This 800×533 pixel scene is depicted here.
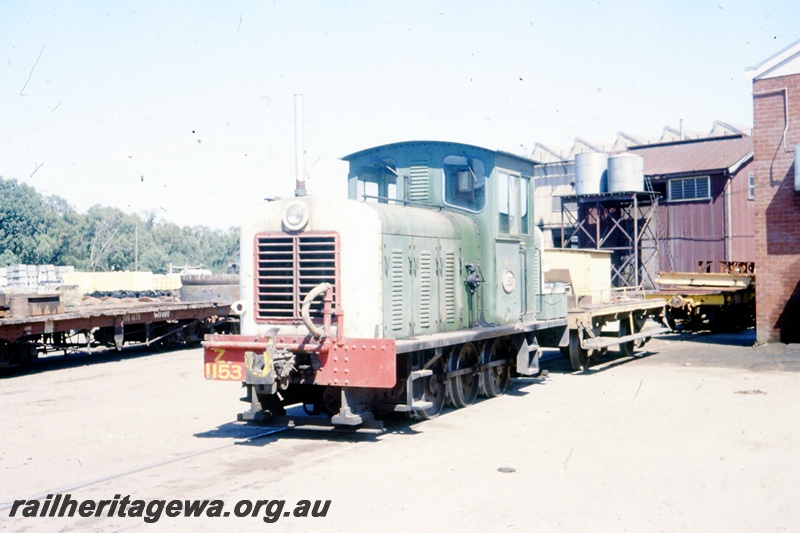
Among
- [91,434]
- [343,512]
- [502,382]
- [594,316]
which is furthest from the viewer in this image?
[594,316]

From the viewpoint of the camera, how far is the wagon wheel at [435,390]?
9586 millimetres

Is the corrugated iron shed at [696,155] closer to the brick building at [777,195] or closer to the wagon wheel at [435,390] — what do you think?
the brick building at [777,195]

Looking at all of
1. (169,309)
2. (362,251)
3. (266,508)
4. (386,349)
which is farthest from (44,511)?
(169,309)

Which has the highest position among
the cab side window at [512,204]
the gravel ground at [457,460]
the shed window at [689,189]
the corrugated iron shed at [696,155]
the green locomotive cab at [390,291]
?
the corrugated iron shed at [696,155]

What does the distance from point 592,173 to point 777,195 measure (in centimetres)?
1647

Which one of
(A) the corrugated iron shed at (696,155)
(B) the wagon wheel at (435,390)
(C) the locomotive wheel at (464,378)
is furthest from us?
(A) the corrugated iron shed at (696,155)

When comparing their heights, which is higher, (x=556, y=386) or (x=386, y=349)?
(x=386, y=349)

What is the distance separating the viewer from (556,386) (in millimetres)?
12656

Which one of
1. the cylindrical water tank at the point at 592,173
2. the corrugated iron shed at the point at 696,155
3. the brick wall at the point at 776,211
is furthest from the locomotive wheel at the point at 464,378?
the corrugated iron shed at the point at 696,155

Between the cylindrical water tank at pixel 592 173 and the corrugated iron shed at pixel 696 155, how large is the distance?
9.06ft

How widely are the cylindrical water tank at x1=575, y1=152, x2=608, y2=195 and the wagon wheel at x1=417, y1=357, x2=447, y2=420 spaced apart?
25933 mm

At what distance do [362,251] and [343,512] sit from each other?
10.8 ft

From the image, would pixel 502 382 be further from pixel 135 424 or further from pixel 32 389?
pixel 32 389

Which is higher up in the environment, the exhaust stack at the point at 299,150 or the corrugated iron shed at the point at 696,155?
the corrugated iron shed at the point at 696,155
